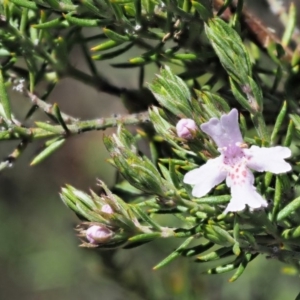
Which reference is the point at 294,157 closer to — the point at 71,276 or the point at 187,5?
the point at 187,5

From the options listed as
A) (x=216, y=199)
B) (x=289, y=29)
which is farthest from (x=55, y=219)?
(x=216, y=199)

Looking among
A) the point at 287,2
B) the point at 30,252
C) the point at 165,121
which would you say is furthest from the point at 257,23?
the point at 30,252

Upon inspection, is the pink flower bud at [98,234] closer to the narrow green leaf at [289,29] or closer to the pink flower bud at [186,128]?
the pink flower bud at [186,128]

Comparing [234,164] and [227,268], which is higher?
[234,164]

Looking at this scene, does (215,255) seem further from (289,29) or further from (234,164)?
(289,29)

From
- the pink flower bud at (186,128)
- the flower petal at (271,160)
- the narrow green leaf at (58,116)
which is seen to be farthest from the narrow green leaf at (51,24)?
the flower petal at (271,160)

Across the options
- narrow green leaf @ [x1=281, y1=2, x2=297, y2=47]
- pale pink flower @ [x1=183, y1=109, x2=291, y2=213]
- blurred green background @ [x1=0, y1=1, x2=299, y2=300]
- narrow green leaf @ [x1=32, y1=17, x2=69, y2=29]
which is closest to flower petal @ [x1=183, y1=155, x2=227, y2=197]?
pale pink flower @ [x1=183, y1=109, x2=291, y2=213]
